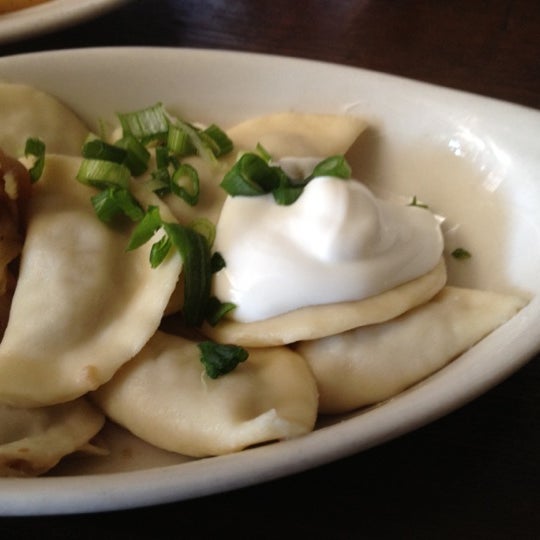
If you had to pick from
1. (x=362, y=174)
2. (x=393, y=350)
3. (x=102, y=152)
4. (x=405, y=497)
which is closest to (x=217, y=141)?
(x=102, y=152)

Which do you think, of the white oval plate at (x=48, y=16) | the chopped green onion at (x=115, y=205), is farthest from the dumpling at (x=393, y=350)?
the white oval plate at (x=48, y=16)

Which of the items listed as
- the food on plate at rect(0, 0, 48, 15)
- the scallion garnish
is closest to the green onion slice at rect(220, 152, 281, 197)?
the scallion garnish

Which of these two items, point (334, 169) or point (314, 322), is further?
point (334, 169)

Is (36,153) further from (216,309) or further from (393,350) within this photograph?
(393,350)

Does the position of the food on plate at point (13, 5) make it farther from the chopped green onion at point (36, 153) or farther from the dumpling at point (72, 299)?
the dumpling at point (72, 299)

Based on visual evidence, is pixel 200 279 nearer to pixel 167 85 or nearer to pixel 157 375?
pixel 157 375

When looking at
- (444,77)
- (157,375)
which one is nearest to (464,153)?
(444,77)
